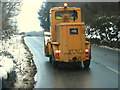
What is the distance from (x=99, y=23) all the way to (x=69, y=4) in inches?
689

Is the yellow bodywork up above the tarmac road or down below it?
above

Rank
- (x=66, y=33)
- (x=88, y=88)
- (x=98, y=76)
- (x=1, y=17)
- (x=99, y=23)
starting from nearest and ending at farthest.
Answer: (x=88, y=88) → (x=98, y=76) → (x=66, y=33) → (x=1, y=17) → (x=99, y=23)

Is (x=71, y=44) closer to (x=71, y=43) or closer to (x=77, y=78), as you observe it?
(x=71, y=43)

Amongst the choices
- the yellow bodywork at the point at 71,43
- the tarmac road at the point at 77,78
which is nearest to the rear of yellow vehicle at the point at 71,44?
the yellow bodywork at the point at 71,43

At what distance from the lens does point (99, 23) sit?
1175 inches

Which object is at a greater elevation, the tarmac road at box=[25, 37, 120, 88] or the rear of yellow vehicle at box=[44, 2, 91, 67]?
the rear of yellow vehicle at box=[44, 2, 91, 67]

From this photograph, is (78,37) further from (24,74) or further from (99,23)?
(99,23)

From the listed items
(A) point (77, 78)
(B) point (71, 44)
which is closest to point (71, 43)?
(B) point (71, 44)

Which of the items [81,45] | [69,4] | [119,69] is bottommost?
[119,69]

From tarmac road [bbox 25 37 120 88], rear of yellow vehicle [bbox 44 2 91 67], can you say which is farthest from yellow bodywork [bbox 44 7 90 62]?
tarmac road [bbox 25 37 120 88]

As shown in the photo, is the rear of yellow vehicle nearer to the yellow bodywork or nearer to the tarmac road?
the yellow bodywork

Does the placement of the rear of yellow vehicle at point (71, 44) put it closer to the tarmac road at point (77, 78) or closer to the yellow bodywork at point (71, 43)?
the yellow bodywork at point (71, 43)

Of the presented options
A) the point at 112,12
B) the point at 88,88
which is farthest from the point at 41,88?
the point at 112,12

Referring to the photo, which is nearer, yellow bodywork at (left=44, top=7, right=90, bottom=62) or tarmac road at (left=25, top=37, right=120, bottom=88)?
tarmac road at (left=25, top=37, right=120, bottom=88)
